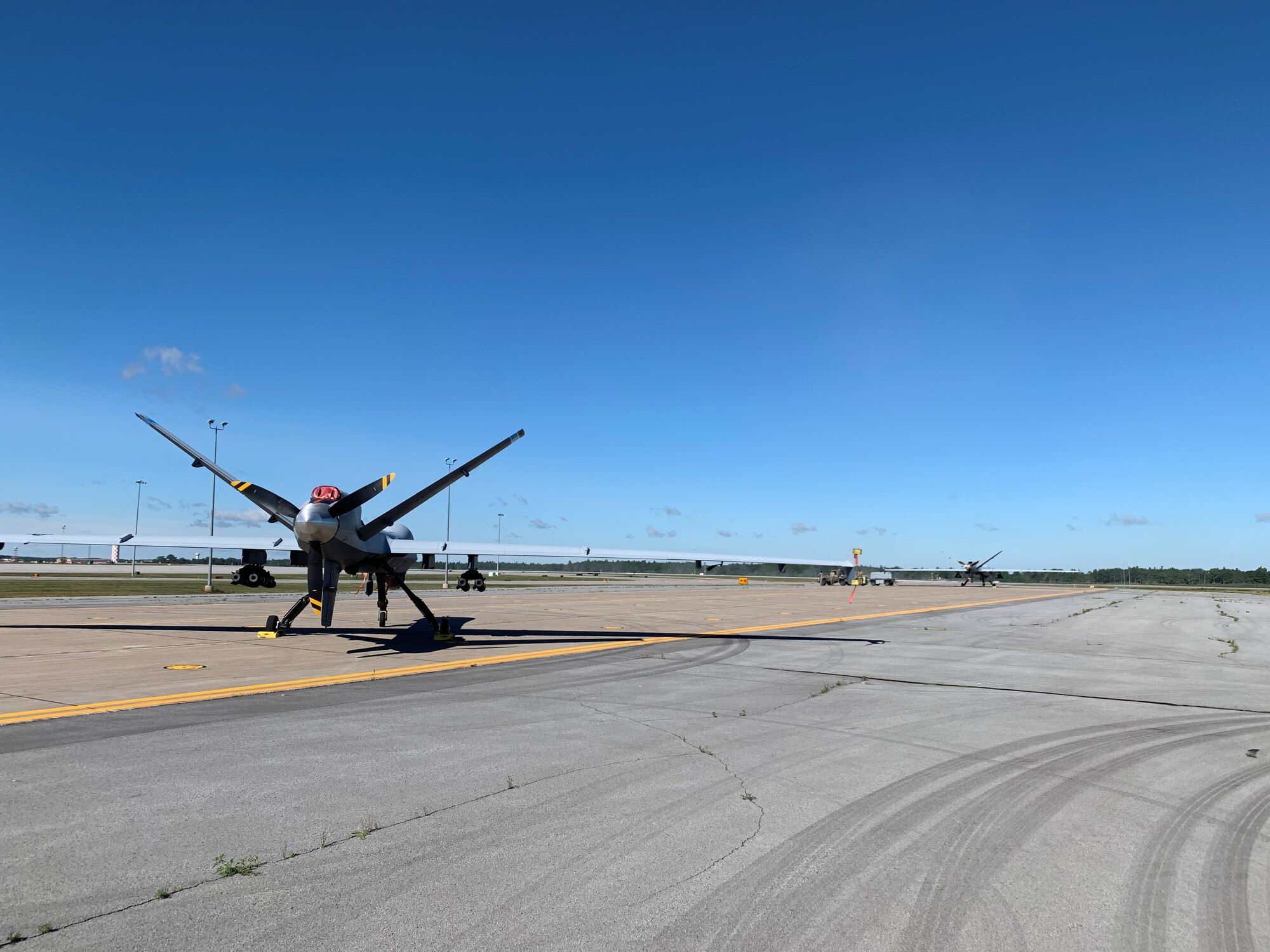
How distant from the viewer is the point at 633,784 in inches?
309

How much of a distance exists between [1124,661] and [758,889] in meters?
19.1

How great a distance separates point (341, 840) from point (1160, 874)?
250 inches

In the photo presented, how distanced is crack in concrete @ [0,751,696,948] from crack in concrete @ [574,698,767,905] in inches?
21.4

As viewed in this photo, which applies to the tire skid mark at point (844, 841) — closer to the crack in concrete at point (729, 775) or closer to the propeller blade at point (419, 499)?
the crack in concrete at point (729, 775)

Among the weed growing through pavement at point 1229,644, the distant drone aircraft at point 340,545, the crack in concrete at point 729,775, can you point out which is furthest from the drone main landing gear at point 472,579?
the weed growing through pavement at point 1229,644

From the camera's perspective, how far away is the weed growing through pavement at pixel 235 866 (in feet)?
17.7

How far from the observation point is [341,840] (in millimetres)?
6102

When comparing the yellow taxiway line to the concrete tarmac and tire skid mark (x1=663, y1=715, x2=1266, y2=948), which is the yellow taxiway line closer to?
the concrete tarmac

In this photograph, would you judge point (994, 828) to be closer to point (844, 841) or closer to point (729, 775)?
point (844, 841)

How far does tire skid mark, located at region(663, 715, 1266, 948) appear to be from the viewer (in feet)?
16.2

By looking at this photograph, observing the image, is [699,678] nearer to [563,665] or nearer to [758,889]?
[563,665]

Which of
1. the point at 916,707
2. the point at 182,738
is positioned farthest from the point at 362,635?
the point at 916,707

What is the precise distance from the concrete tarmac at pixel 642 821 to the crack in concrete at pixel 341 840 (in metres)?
0.03

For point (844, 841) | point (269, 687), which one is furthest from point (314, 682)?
point (844, 841)
